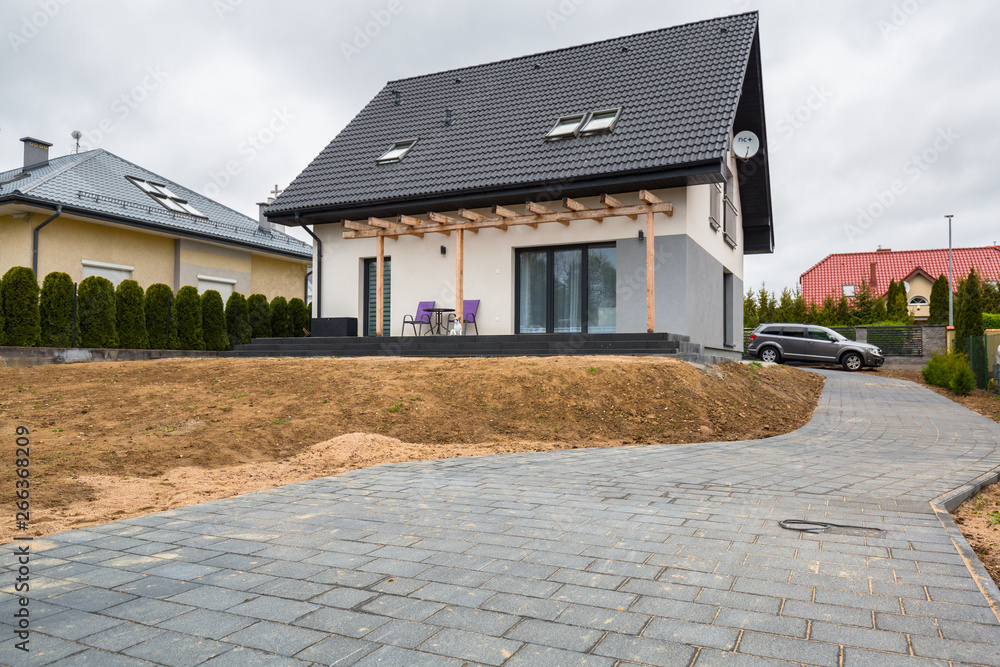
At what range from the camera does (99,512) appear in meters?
4.35

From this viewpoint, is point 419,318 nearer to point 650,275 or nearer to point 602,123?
point 650,275

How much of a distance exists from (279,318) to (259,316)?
588 mm

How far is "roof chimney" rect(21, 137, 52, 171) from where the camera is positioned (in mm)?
20422

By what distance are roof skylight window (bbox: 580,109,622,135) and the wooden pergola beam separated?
2.21m

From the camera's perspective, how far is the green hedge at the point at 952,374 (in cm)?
1515

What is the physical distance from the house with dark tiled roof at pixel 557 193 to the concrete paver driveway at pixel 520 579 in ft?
25.4

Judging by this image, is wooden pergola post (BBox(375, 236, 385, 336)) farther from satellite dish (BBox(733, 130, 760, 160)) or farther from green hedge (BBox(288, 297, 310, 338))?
satellite dish (BBox(733, 130, 760, 160))

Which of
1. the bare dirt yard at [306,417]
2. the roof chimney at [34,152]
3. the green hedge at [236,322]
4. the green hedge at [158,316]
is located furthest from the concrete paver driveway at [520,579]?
the roof chimney at [34,152]

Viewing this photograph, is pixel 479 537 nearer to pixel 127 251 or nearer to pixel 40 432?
pixel 40 432

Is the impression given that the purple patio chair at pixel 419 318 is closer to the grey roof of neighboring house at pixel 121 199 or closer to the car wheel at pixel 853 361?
the grey roof of neighboring house at pixel 121 199

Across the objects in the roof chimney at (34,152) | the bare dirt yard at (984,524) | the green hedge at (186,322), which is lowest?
the bare dirt yard at (984,524)

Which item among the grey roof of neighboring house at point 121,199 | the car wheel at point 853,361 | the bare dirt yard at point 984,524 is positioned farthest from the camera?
the car wheel at point 853,361

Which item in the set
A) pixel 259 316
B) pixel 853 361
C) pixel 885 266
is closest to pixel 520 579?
pixel 259 316

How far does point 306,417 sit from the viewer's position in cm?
764
